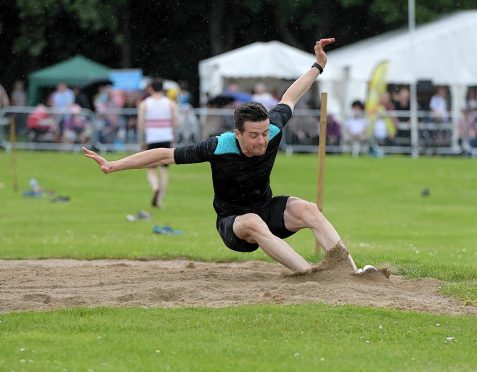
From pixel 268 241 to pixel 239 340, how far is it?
2.37 metres

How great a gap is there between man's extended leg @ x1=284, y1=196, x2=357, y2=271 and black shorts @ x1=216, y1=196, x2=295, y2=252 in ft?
0.19

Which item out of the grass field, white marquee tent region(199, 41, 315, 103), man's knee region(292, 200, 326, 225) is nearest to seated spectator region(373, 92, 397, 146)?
the grass field

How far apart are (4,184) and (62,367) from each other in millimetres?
18941

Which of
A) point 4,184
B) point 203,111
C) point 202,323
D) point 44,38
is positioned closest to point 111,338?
point 202,323

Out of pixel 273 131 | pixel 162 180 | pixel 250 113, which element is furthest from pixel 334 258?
pixel 162 180

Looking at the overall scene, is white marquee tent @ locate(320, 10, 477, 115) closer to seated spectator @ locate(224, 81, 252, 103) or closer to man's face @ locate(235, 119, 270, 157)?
seated spectator @ locate(224, 81, 252, 103)

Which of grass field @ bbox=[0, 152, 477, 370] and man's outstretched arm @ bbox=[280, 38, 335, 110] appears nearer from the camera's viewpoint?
grass field @ bbox=[0, 152, 477, 370]

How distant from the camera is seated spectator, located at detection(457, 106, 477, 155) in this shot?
32.2 meters

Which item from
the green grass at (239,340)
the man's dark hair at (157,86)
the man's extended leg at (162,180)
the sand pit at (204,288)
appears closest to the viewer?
the green grass at (239,340)

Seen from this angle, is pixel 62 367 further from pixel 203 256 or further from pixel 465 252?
pixel 465 252

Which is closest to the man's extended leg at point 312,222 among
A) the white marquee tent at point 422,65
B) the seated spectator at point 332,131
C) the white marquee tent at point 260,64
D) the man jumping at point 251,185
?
the man jumping at point 251,185

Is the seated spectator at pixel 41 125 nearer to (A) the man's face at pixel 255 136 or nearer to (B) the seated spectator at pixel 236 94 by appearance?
(B) the seated spectator at pixel 236 94

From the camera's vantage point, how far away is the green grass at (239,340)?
24.9ft

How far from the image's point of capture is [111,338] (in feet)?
27.2
